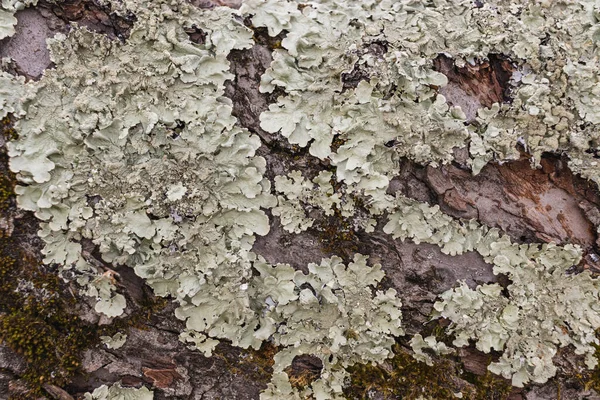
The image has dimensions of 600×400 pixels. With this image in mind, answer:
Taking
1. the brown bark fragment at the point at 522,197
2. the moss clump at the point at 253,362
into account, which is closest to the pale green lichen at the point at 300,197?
the brown bark fragment at the point at 522,197

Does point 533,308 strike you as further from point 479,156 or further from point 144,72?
point 144,72

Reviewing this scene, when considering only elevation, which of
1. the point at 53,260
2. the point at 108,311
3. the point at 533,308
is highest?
the point at 533,308

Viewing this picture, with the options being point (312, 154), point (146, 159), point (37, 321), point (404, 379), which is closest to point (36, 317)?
point (37, 321)

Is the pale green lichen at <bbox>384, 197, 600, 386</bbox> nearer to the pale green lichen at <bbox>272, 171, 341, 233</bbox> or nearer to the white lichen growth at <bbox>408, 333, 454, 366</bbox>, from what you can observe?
the white lichen growth at <bbox>408, 333, 454, 366</bbox>

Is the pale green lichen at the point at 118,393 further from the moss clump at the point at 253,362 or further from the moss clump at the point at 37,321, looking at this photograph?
the moss clump at the point at 253,362

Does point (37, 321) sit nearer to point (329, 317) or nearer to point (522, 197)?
point (329, 317)

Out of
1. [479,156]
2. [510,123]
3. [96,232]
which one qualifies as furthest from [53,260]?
[510,123]

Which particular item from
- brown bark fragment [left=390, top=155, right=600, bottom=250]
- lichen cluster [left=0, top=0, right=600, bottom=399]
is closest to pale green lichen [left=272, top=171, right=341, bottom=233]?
lichen cluster [left=0, top=0, right=600, bottom=399]
